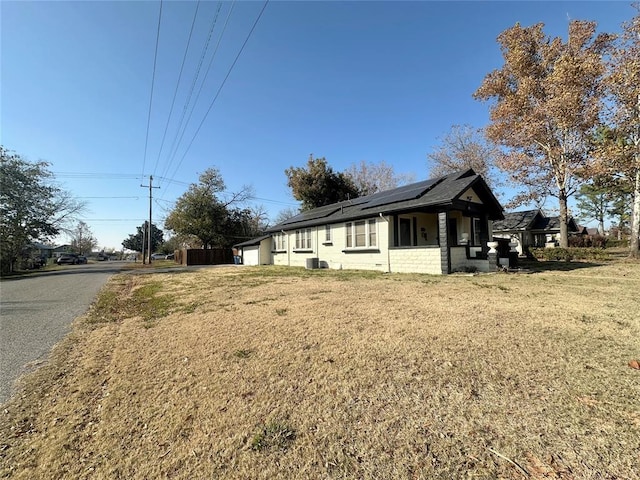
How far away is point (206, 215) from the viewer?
33.5 meters

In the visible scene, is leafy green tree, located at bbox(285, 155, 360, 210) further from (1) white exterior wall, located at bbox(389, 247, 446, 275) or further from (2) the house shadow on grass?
(2) the house shadow on grass

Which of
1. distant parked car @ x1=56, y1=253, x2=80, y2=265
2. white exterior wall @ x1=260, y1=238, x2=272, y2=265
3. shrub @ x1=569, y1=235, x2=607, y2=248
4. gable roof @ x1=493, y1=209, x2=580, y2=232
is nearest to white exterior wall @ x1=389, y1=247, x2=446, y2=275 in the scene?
white exterior wall @ x1=260, y1=238, x2=272, y2=265

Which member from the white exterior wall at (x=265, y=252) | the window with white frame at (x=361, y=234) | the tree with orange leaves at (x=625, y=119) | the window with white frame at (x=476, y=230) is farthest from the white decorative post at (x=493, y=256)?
the white exterior wall at (x=265, y=252)

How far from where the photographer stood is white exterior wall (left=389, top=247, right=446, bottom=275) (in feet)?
36.6

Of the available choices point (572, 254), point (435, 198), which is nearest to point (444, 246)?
point (435, 198)

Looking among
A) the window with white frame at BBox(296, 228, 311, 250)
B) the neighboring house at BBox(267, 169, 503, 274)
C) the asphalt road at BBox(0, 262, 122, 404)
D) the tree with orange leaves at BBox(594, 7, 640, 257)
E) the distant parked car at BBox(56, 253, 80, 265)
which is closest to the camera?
the asphalt road at BBox(0, 262, 122, 404)

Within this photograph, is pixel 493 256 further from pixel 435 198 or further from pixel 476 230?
pixel 476 230

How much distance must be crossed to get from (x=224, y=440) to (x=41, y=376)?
101 inches

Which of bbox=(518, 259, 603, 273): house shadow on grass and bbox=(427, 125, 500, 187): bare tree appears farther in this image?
bbox=(427, 125, 500, 187): bare tree

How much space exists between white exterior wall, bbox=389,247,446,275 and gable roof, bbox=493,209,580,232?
19761 millimetres

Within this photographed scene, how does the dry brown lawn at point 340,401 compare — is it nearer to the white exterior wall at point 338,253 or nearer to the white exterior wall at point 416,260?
the white exterior wall at point 416,260

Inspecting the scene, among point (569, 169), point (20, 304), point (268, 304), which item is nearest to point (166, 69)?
point (20, 304)

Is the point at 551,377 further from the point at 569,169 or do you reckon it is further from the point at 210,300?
the point at 569,169

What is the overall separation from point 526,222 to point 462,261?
2127 centimetres
